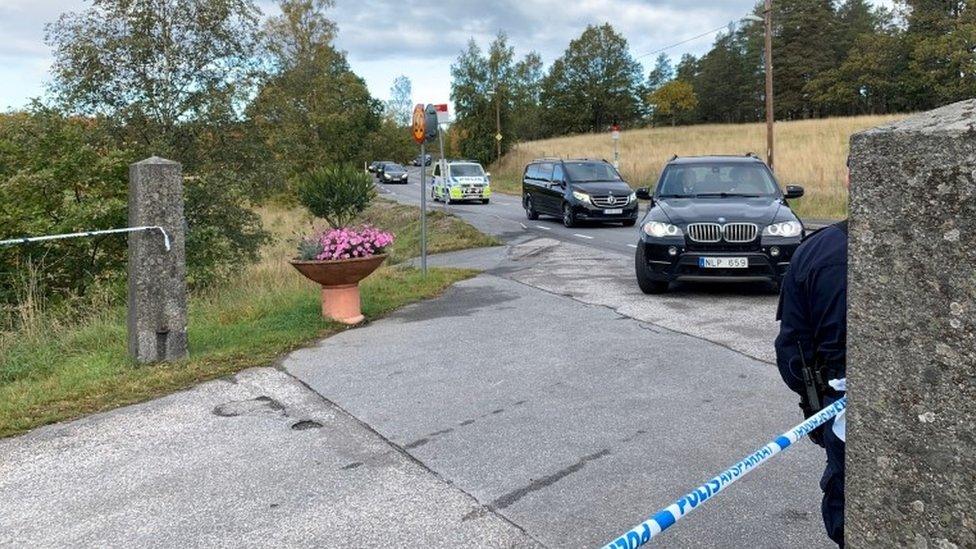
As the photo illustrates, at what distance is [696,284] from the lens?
10.2 m

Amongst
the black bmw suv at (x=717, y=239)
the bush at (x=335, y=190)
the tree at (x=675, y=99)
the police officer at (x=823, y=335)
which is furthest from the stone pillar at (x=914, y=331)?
the tree at (x=675, y=99)

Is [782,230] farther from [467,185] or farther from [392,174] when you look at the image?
[392,174]

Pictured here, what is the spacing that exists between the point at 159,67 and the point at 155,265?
8341 mm

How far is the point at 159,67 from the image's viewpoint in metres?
13.2

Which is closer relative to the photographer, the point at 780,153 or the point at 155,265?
the point at 155,265

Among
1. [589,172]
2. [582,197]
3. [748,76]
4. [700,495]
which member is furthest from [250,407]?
[748,76]

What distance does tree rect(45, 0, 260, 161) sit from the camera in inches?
493

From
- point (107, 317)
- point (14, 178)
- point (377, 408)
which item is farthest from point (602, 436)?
point (14, 178)

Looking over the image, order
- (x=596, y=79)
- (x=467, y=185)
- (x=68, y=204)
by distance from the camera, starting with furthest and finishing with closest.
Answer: (x=596, y=79) → (x=467, y=185) → (x=68, y=204)

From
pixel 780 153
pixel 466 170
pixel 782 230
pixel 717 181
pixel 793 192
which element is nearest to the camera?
pixel 782 230

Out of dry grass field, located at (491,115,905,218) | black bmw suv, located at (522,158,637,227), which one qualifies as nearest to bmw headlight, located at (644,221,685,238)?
dry grass field, located at (491,115,905,218)

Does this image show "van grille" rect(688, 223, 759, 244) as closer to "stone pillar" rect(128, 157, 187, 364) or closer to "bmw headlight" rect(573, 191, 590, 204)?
"stone pillar" rect(128, 157, 187, 364)

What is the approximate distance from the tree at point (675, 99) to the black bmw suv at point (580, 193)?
79.0 m

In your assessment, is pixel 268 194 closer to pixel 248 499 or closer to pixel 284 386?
pixel 284 386
